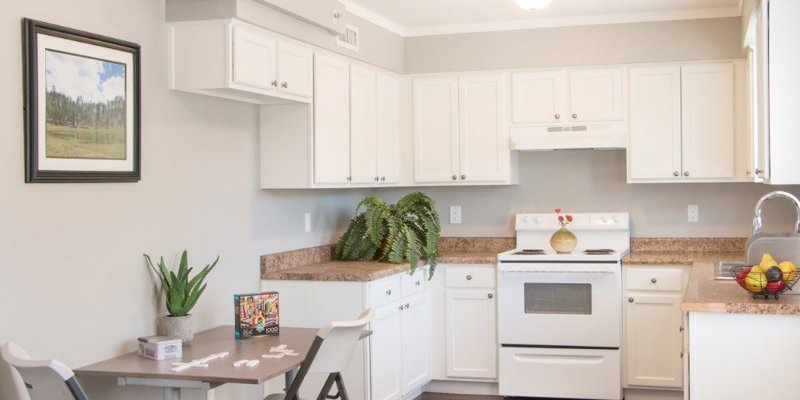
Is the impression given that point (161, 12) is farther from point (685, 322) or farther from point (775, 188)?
point (775, 188)

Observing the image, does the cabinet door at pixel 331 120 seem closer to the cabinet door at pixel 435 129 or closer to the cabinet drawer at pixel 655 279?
the cabinet door at pixel 435 129

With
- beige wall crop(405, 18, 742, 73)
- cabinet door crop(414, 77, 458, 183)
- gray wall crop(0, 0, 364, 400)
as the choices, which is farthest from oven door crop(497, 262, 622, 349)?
gray wall crop(0, 0, 364, 400)

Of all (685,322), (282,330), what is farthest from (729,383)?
(282,330)

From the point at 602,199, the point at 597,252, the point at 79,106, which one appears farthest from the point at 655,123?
the point at 79,106

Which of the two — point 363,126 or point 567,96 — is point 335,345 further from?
point 567,96

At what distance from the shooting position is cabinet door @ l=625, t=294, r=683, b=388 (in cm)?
515

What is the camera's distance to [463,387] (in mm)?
5566

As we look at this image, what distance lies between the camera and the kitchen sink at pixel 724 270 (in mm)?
3999

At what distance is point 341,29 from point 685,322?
226cm

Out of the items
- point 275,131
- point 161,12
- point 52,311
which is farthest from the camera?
point 275,131

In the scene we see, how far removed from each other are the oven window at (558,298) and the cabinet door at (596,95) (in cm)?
103

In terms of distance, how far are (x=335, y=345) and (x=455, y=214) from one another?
3039 millimetres

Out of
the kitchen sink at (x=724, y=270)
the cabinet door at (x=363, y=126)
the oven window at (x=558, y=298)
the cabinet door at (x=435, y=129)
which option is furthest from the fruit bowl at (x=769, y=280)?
the cabinet door at (x=435, y=129)

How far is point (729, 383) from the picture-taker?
3139mm
